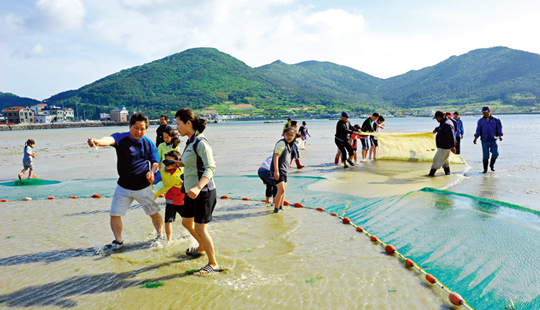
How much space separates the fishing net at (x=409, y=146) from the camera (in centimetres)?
1424

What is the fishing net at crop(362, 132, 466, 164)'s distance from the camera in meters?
14.2

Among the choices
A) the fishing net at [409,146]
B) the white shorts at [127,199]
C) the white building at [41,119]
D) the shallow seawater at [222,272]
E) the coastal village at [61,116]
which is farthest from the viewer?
the white building at [41,119]

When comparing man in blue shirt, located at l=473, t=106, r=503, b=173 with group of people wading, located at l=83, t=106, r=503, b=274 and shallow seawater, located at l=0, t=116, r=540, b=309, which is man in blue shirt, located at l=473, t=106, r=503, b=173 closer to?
shallow seawater, located at l=0, t=116, r=540, b=309

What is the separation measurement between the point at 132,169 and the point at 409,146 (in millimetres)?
12990

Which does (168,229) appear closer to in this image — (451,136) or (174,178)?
(174,178)

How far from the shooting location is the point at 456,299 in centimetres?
353

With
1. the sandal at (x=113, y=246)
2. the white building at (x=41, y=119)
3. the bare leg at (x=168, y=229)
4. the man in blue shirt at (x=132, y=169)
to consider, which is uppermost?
the white building at (x=41, y=119)

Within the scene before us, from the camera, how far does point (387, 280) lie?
4.21 m

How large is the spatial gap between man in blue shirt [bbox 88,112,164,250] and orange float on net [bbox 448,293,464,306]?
4371 mm

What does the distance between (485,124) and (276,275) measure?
35.6 ft

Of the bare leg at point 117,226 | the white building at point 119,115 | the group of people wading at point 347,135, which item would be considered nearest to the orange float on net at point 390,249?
the bare leg at point 117,226

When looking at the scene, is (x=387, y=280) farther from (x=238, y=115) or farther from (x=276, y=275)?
(x=238, y=115)

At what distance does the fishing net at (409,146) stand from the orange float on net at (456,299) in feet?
36.0

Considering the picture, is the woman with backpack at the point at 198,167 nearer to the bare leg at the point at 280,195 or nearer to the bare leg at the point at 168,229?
the bare leg at the point at 168,229
